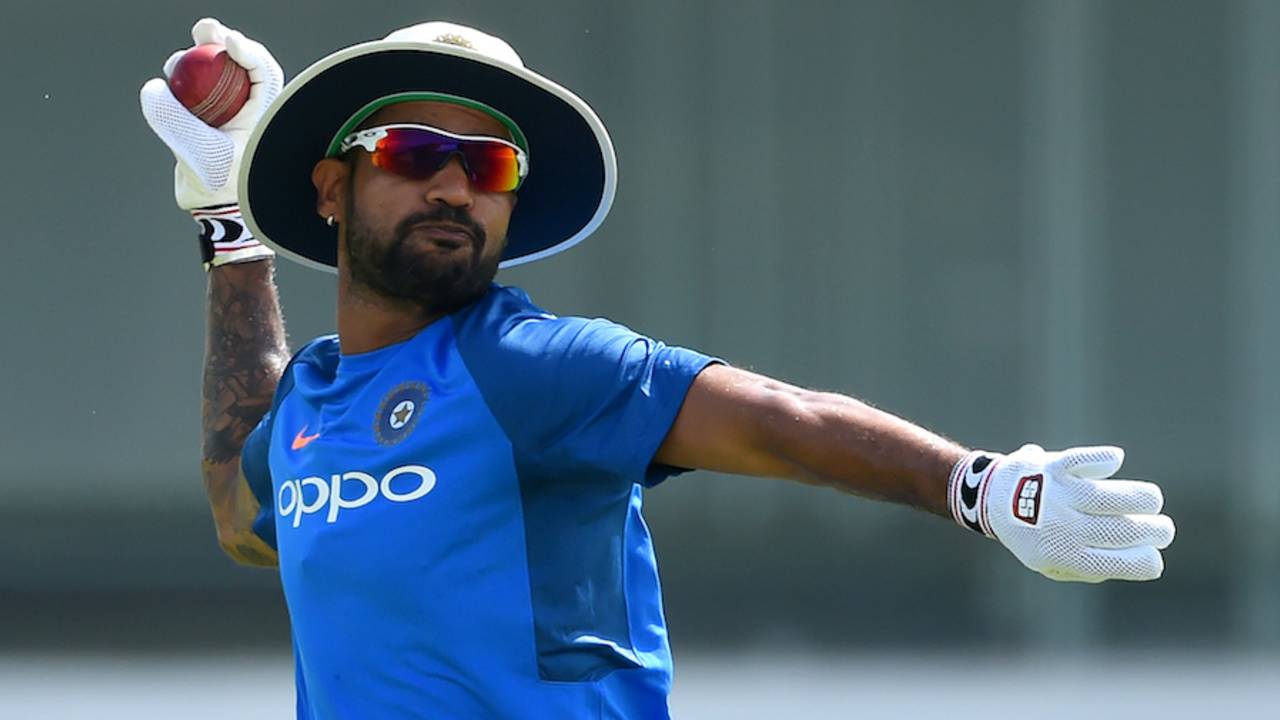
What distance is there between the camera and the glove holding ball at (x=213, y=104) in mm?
3707

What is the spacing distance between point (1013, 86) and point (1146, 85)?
0.72 m

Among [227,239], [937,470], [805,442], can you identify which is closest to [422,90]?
[227,239]

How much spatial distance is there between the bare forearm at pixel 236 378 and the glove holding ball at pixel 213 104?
0.35 feet

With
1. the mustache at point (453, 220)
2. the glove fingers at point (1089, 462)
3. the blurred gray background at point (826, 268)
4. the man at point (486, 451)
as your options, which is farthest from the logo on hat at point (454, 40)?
the blurred gray background at point (826, 268)

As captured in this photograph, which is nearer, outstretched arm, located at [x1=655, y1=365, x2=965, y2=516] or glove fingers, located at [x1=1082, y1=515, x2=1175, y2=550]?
glove fingers, located at [x1=1082, y1=515, x2=1175, y2=550]

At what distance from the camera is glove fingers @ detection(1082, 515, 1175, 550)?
2275 mm

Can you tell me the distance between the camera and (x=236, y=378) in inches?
146

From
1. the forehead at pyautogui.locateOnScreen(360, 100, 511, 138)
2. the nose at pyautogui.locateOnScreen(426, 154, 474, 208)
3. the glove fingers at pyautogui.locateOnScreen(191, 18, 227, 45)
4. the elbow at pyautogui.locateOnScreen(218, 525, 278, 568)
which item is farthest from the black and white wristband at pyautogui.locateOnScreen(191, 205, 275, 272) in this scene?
the nose at pyautogui.locateOnScreen(426, 154, 474, 208)

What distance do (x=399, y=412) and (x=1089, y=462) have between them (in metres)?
1.05

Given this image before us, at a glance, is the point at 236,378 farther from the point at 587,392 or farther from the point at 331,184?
the point at 587,392

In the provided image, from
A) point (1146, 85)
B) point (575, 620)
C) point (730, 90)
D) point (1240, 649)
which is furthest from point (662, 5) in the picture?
point (575, 620)

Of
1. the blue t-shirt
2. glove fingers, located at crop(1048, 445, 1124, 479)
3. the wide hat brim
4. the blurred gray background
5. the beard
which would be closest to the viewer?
glove fingers, located at crop(1048, 445, 1124, 479)

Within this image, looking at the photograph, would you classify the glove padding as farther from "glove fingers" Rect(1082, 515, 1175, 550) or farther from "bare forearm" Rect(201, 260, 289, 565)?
"glove fingers" Rect(1082, 515, 1175, 550)

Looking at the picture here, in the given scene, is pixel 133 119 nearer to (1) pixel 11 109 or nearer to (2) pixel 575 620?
(1) pixel 11 109
